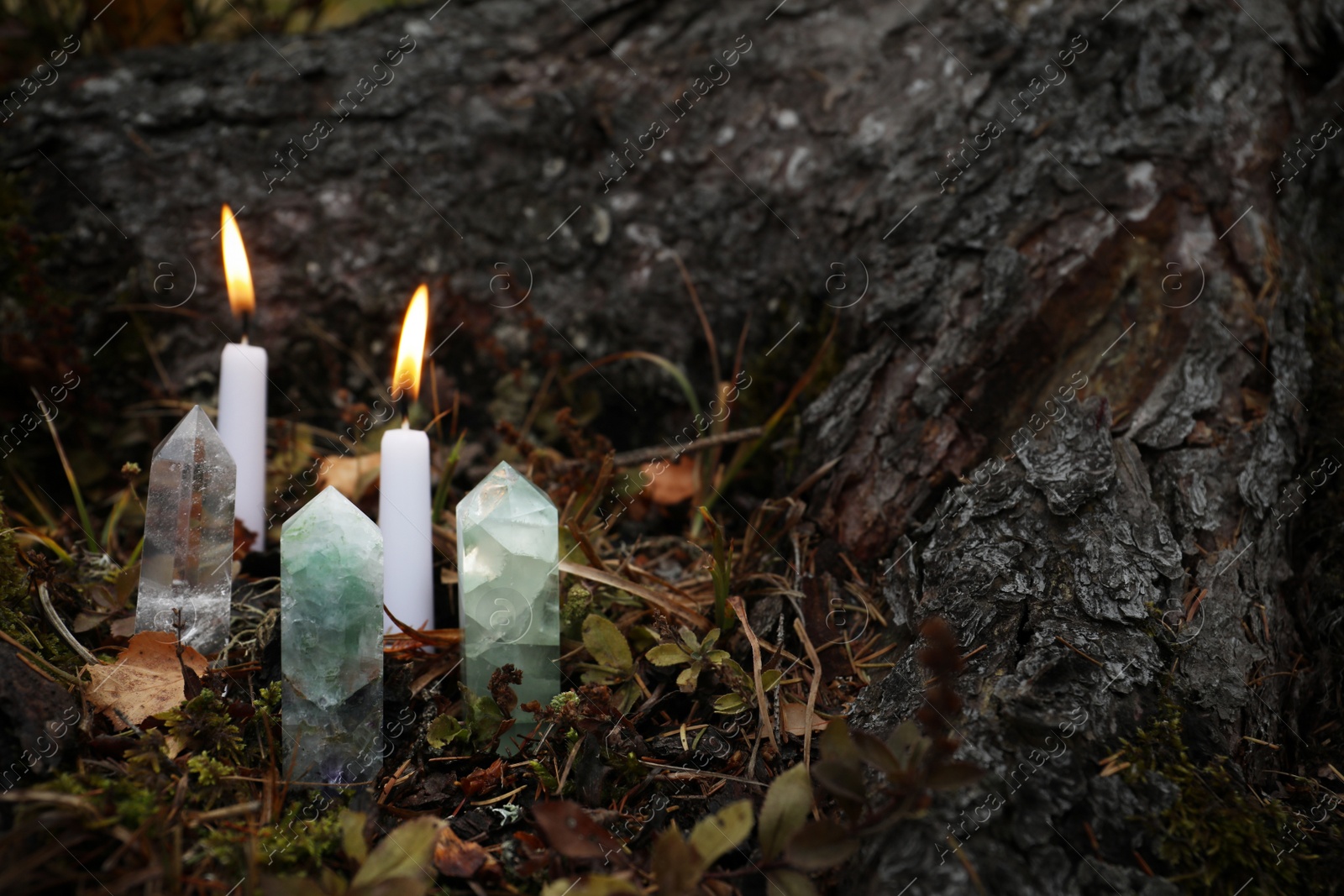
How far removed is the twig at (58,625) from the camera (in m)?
1.66

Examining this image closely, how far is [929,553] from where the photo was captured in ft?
6.16

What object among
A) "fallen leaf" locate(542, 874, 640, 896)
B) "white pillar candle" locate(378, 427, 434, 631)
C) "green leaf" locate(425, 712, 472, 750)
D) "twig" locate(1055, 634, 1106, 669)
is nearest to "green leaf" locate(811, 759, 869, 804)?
"fallen leaf" locate(542, 874, 640, 896)

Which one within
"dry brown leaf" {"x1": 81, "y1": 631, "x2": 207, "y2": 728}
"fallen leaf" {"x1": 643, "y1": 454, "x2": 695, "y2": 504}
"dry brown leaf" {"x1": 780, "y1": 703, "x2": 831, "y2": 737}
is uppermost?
"dry brown leaf" {"x1": 81, "y1": 631, "x2": 207, "y2": 728}

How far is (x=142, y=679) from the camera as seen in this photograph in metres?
1.60

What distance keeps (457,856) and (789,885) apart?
1.85 ft

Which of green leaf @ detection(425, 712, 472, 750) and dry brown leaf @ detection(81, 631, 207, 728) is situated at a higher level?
dry brown leaf @ detection(81, 631, 207, 728)

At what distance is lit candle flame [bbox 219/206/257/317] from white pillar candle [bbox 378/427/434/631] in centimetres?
66

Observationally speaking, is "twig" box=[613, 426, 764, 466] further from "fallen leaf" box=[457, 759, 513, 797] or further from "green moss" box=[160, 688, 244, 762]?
"green moss" box=[160, 688, 244, 762]

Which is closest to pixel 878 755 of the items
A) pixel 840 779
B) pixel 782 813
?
pixel 840 779

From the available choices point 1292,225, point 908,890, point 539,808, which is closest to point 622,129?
point 1292,225

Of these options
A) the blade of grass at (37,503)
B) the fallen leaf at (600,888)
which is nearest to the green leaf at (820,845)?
the fallen leaf at (600,888)

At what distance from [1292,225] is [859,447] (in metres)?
1.52

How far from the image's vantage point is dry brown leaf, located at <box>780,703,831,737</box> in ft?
5.50

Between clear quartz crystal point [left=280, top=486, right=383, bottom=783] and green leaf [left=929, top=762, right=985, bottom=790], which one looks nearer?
green leaf [left=929, top=762, right=985, bottom=790]
